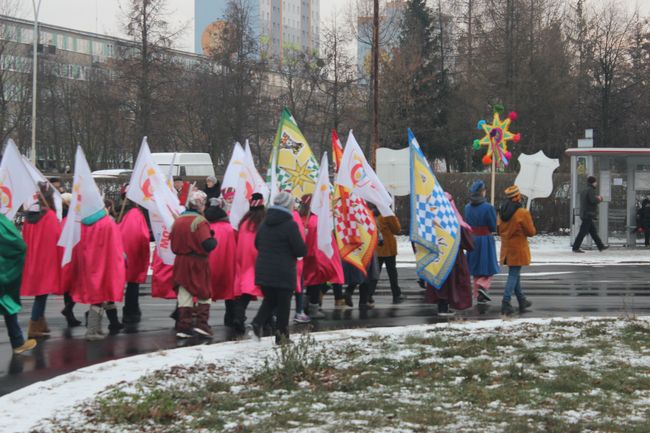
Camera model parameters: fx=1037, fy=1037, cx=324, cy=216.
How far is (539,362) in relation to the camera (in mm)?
9305

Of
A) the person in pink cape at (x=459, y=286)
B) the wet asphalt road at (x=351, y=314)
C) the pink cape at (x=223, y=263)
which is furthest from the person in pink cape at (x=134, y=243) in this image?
the person in pink cape at (x=459, y=286)

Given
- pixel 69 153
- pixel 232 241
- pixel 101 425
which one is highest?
pixel 69 153

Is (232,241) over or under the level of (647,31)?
under

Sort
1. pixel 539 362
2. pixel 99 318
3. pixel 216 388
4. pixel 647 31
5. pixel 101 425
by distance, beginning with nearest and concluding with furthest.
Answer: pixel 101 425
pixel 216 388
pixel 539 362
pixel 99 318
pixel 647 31

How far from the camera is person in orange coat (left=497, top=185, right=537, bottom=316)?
44.6ft

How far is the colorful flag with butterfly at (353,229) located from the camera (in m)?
13.9

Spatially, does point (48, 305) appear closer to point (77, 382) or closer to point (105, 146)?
Answer: point (77, 382)

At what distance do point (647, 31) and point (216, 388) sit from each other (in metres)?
59.9

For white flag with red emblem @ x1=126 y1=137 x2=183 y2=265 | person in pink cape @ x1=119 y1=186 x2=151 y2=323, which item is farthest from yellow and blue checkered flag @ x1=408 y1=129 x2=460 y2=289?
person in pink cape @ x1=119 y1=186 x2=151 y2=323

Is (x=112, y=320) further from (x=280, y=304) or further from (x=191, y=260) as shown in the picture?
(x=280, y=304)

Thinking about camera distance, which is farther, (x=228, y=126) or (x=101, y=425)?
(x=228, y=126)

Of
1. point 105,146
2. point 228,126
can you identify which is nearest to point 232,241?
point 228,126

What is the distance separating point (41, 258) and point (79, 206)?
967 mm

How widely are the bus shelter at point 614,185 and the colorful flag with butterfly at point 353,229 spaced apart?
14.7 metres
